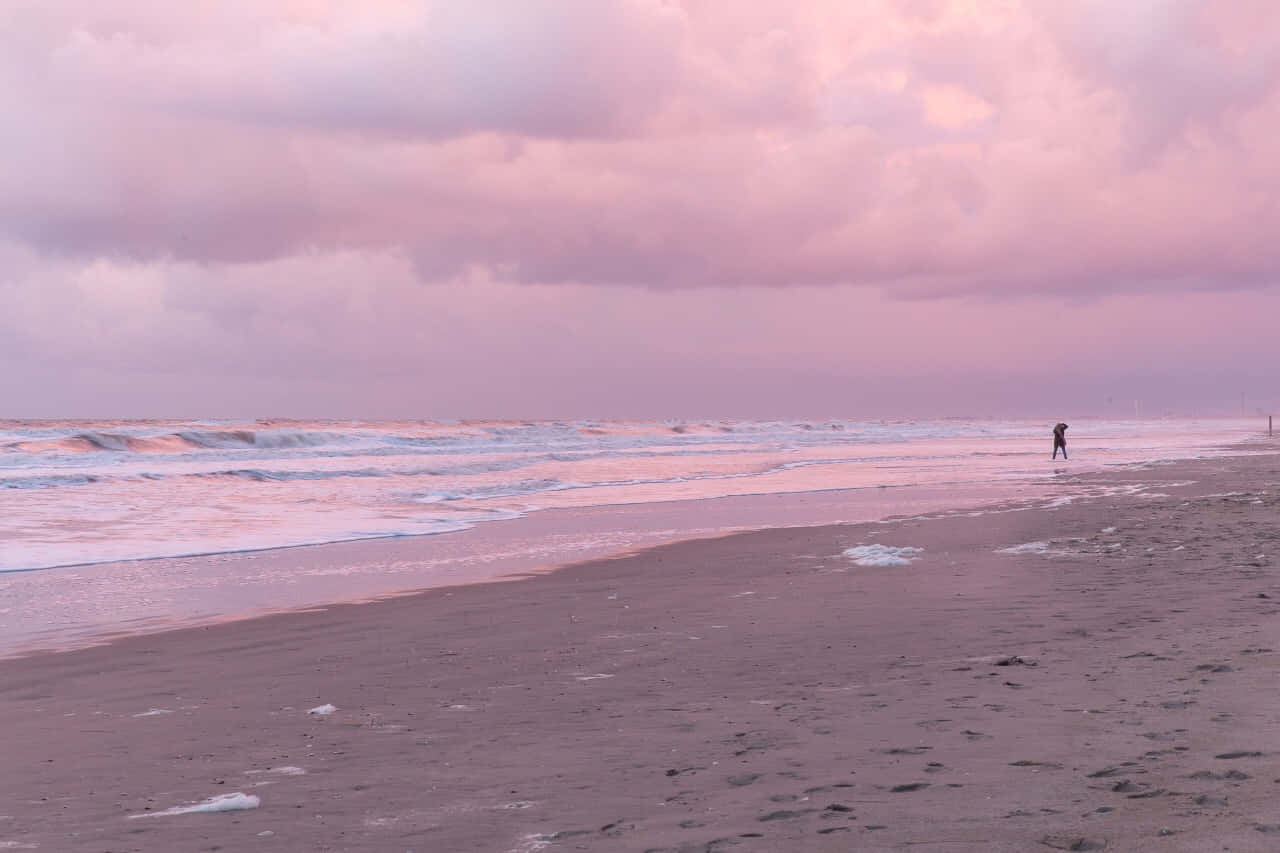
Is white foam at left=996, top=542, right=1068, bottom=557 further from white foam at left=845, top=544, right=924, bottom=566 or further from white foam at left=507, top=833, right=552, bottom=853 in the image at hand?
white foam at left=507, top=833, right=552, bottom=853

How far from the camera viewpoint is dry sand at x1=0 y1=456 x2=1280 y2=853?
4.22m

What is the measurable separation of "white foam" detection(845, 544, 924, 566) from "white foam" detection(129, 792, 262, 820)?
9128 millimetres

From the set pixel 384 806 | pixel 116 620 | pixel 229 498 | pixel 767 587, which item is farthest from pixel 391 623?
pixel 229 498

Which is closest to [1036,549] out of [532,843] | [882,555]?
[882,555]

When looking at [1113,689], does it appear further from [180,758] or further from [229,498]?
[229,498]

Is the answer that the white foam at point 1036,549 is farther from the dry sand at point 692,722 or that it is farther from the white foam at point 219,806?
the white foam at point 219,806

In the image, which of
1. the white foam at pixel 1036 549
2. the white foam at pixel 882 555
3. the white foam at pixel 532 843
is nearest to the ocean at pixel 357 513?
the white foam at pixel 882 555

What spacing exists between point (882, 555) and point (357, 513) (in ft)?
41.5

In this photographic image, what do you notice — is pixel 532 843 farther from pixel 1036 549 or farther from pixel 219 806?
pixel 1036 549

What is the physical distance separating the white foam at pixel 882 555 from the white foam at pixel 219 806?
913 cm

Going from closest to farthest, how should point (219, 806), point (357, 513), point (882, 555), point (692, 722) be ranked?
point (219, 806)
point (692, 722)
point (882, 555)
point (357, 513)

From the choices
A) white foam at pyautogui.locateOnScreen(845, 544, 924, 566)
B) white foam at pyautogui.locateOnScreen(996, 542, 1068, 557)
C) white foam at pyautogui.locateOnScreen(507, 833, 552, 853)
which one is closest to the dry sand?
white foam at pyautogui.locateOnScreen(507, 833, 552, 853)

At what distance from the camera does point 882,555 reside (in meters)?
13.2

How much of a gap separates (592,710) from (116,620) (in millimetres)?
6437
